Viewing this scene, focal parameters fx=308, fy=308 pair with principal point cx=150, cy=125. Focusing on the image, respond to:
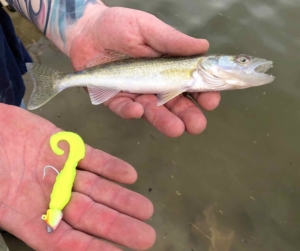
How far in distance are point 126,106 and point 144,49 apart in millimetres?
828

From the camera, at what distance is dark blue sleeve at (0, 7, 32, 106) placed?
9.66 ft

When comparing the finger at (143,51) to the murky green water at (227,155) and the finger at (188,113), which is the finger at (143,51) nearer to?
the finger at (188,113)

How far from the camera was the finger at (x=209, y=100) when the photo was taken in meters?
3.04

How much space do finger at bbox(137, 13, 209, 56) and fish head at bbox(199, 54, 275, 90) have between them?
19 centimetres

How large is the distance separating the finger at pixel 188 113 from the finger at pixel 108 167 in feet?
2.47

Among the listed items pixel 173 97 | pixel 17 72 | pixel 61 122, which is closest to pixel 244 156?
pixel 173 97

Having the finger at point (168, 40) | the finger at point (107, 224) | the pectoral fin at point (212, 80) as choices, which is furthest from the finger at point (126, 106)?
the finger at point (107, 224)

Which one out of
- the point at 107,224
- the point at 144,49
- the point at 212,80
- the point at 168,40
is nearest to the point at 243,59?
the point at 212,80

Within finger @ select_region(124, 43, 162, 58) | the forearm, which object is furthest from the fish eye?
the forearm

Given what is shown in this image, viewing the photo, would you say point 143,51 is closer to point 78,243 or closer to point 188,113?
point 188,113

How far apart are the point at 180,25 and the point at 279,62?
70.7 inches

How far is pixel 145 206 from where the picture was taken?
223 cm

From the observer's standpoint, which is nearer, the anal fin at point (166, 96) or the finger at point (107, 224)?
the finger at point (107, 224)

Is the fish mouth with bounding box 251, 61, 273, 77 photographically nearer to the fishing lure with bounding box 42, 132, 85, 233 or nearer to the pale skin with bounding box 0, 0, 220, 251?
the pale skin with bounding box 0, 0, 220, 251
